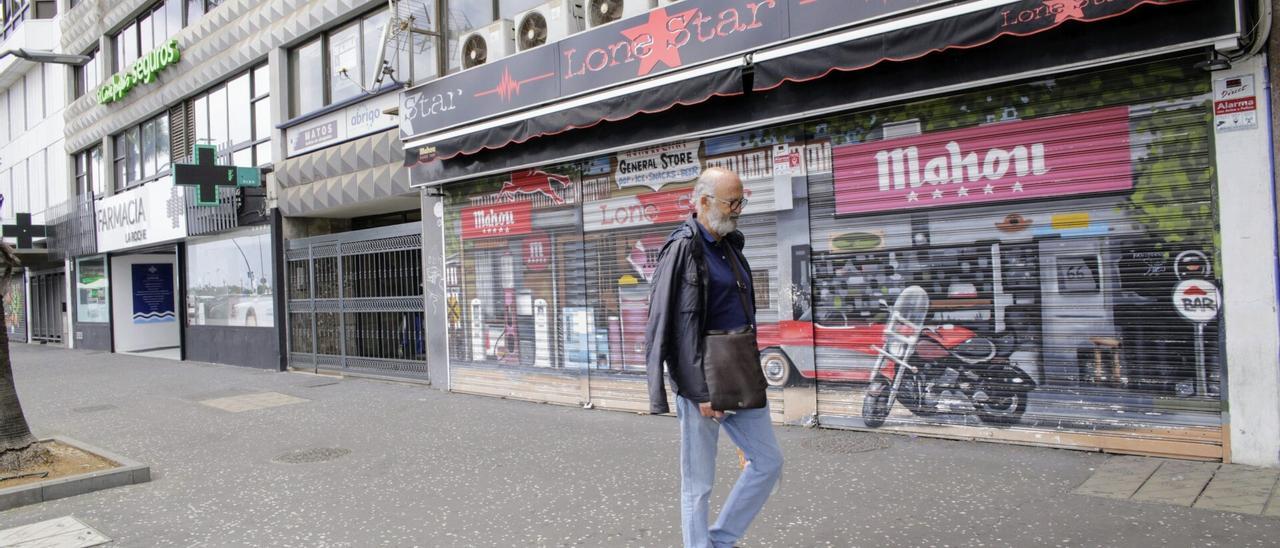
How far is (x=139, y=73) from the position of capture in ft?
59.7

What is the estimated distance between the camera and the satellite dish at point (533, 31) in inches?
359

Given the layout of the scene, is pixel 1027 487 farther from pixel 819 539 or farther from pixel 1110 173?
pixel 1110 173

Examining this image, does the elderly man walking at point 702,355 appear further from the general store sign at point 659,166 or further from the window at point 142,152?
the window at point 142,152

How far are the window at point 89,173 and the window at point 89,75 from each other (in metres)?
1.77

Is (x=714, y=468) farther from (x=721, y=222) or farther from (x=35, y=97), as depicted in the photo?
(x=35, y=97)

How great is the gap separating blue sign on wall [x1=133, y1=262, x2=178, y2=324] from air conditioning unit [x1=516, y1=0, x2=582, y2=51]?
16197 mm

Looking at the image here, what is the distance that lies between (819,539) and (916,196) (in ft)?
10.7

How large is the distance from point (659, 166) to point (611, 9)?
180cm

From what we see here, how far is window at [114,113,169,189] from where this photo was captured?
18062 millimetres

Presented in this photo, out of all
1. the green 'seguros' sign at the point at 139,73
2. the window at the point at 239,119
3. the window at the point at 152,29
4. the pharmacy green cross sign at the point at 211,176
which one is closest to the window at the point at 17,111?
the green 'seguros' sign at the point at 139,73

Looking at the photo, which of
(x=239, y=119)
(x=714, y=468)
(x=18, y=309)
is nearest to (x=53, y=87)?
(x=18, y=309)

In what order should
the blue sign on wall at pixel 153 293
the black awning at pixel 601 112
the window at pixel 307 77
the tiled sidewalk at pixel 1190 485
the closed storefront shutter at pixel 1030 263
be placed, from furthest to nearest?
the blue sign on wall at pixel 153 293 < the window at pixel 307 77 < the black awning at pixel 601 112 < the closed storefront shutter at pixel 1030 263 < the tiled sidewalk at pixel 1190 485

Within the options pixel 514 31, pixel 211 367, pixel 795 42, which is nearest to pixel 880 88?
pixel 795 42

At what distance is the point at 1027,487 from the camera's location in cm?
499
